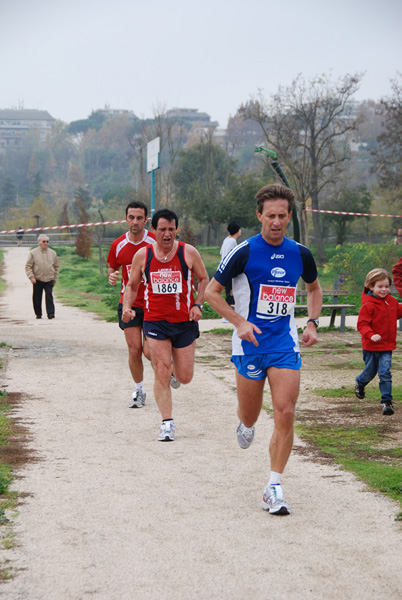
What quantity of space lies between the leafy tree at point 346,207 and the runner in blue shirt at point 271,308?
5035 cm

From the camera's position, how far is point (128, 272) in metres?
8.73

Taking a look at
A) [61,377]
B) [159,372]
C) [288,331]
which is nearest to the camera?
[288,331]

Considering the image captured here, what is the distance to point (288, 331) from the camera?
17.3ft

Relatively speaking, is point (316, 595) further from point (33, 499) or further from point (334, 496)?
point (33, 499)

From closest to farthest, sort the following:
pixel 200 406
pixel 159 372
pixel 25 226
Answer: pixel 159 372, pixel 200 406, pixel 25 226

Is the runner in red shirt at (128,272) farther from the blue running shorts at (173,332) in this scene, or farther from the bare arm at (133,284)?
the blue running shorts at (173,332)

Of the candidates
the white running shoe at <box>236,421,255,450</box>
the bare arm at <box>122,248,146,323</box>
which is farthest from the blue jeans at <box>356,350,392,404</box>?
the white running shoe at <box>236,421,255,450</box>

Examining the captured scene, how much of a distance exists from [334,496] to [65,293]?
73.4 ft

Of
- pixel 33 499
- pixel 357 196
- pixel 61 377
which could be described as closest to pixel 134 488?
pixel 33 499

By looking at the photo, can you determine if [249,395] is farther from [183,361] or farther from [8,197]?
[8,197]

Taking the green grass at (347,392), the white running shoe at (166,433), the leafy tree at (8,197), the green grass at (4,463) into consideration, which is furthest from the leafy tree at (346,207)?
the leafy tree at (8,197)

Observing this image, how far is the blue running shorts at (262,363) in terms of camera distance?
518 cm

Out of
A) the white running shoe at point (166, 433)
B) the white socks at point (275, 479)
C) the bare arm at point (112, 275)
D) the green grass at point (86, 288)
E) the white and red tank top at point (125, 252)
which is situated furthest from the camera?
the green grass at point (86, 288)

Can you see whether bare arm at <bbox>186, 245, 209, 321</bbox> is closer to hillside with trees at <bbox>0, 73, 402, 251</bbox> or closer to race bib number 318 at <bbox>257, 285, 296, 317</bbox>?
race bib number 318 at <bbox>257, 285, 296, 317</bbox>
